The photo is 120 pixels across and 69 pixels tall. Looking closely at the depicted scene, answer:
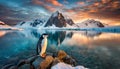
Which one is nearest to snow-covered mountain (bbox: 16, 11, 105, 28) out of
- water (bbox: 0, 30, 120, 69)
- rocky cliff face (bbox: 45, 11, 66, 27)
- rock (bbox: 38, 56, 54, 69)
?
rocky cliff face (bbox: 45, 11, 66, 27)

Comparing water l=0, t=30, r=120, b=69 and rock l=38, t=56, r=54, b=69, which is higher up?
rock l=38, t=56, r=54, b=69

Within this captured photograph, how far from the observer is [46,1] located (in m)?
7.38

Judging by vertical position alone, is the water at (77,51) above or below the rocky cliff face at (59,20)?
below

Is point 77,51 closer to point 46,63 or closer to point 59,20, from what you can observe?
point 46,63

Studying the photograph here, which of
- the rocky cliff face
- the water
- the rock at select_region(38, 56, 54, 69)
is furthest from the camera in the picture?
the rocky cliff face

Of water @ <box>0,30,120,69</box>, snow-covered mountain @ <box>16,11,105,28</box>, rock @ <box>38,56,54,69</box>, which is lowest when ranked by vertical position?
water @ <box>0,30,120,69</box>

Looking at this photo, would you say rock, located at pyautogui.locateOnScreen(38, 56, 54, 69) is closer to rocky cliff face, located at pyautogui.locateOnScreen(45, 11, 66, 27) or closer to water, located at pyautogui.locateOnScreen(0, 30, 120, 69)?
water, located at pyautogui.locateOnScreen(0, 30, 120, 69)

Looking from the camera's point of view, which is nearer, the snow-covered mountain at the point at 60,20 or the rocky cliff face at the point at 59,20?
the snow-covered mountain at the point at 60,20

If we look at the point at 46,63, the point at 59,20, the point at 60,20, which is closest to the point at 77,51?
the point at 46,63

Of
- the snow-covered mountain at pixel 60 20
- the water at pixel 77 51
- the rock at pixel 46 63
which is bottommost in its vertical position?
the water at pixel 77 51

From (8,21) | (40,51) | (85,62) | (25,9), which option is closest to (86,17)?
(25,9)

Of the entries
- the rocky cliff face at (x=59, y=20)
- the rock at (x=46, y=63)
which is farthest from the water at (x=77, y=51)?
the rocky cliff face at (x=59, y=20)

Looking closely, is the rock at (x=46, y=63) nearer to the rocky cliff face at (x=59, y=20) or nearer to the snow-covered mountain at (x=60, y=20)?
the snow-covered mountain at (x=60, y=20)

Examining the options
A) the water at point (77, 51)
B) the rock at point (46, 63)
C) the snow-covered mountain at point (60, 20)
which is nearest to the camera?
the rock at point (46, 63)
